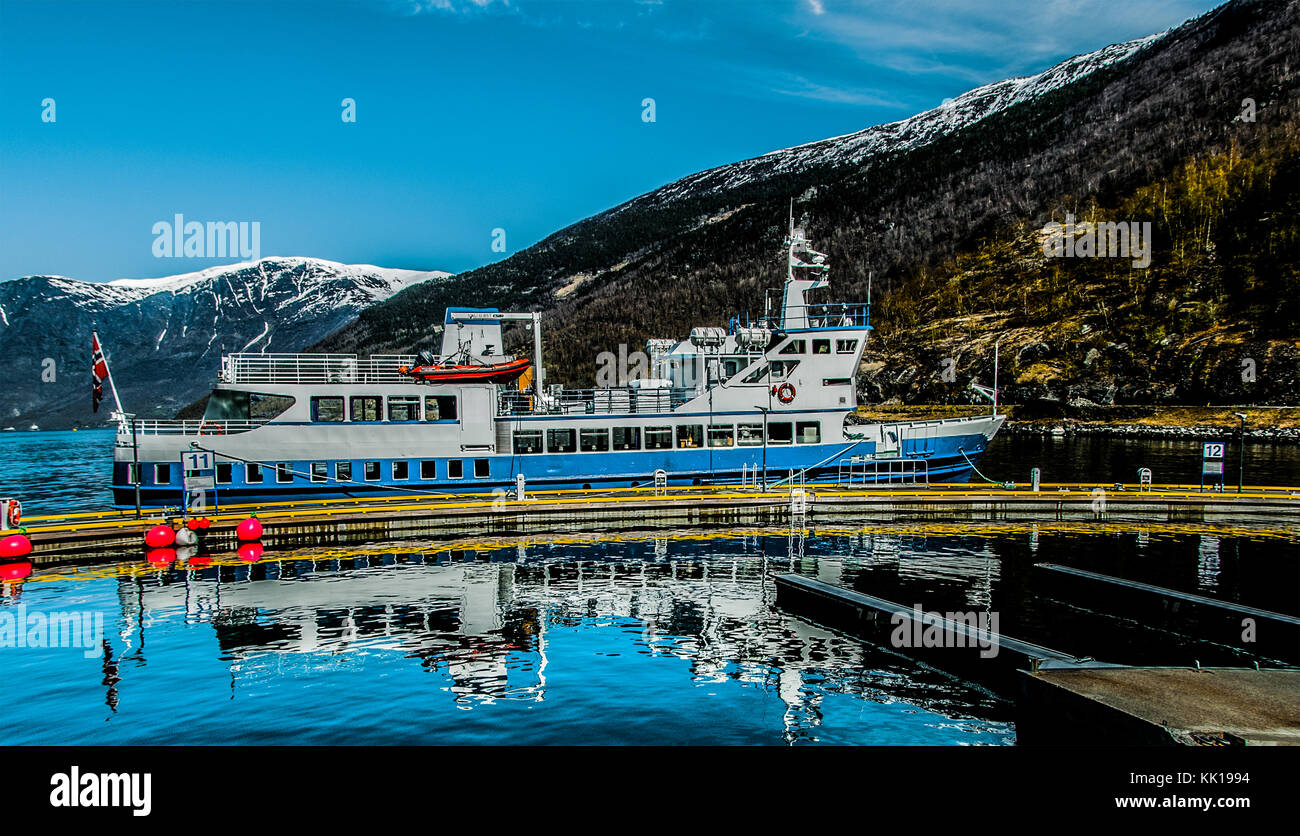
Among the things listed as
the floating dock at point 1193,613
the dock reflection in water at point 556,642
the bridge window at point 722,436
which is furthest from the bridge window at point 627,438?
the floating dock at point 1193,613

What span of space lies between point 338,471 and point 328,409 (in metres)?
3.29

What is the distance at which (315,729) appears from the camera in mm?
13922

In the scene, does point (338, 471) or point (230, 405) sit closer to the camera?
point (230, 405)

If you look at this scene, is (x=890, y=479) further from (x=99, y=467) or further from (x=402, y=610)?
(x=99, y=467)

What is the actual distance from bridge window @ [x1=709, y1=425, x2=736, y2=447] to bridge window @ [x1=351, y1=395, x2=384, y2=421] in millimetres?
17771

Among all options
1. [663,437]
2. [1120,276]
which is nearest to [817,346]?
[663,437]

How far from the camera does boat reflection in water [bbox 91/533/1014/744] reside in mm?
14211

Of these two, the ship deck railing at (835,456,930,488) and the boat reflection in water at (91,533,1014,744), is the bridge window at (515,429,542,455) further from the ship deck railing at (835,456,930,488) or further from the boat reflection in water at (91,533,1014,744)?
the ship deck railing at (835,456,930,488)

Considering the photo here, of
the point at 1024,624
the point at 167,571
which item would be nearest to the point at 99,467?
the point at 167,571

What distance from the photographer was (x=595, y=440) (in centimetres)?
4203

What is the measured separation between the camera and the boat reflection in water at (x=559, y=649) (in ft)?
46.6

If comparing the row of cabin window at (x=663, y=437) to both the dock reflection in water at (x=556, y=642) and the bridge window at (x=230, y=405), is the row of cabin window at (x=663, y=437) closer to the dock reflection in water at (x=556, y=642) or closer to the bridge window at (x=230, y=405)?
the dock reflection in water at (x=556, y=642)

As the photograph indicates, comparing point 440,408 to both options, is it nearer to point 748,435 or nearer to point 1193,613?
point 748,435

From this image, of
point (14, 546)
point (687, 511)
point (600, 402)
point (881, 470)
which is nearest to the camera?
point (14, 546)
